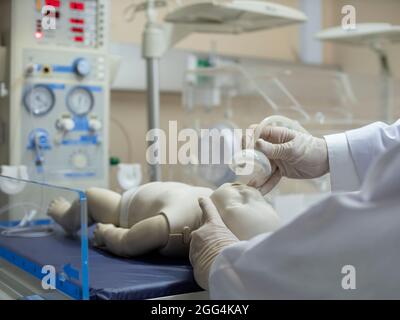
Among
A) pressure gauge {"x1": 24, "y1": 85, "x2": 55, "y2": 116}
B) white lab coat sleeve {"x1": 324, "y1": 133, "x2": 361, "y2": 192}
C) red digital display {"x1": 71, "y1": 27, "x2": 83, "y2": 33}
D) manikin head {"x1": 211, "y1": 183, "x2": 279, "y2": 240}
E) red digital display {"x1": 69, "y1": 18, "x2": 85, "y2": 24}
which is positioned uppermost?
red digital display {"x1": 69, "y1": 18, "x2": 85, "y2": 24}

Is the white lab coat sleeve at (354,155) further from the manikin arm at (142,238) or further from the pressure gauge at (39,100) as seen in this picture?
the pressure gauge at (39,100)

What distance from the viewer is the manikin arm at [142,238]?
4.17 ft

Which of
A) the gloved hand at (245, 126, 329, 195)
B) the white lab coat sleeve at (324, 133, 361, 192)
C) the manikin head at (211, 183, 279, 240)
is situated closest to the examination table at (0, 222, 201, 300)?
Answer: the manikin head at (211, 183, 279, 240)

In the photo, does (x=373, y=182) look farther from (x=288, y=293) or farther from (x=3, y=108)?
(x=3, y=108)

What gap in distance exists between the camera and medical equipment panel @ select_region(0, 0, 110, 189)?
2010 mm

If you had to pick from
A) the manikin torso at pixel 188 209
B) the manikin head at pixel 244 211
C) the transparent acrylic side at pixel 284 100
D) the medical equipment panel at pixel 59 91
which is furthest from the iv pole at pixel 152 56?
the manikin head at pixel 244 211

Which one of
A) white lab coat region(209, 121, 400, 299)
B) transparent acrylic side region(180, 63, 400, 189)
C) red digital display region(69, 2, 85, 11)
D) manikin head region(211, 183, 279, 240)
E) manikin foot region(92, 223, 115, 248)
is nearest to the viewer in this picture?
white lab coat region(209, 121, 400, 299)

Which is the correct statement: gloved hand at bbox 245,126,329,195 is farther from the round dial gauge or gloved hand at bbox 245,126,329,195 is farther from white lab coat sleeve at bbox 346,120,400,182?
the round dial gauge

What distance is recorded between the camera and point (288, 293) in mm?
855

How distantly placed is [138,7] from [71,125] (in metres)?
0.70

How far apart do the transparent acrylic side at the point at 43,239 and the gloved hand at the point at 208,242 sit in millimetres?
225

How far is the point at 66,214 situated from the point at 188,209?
311 mm

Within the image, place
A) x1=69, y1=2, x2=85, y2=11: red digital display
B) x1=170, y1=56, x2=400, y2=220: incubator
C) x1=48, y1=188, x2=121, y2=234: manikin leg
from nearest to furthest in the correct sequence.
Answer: x1=48, y1=188, x2=121, y2=234: manikin leg < x1=69, y1=2, x2=85, y2=11: red digital display < x1=170, y1=56, x2=400, y2=220: incubator
